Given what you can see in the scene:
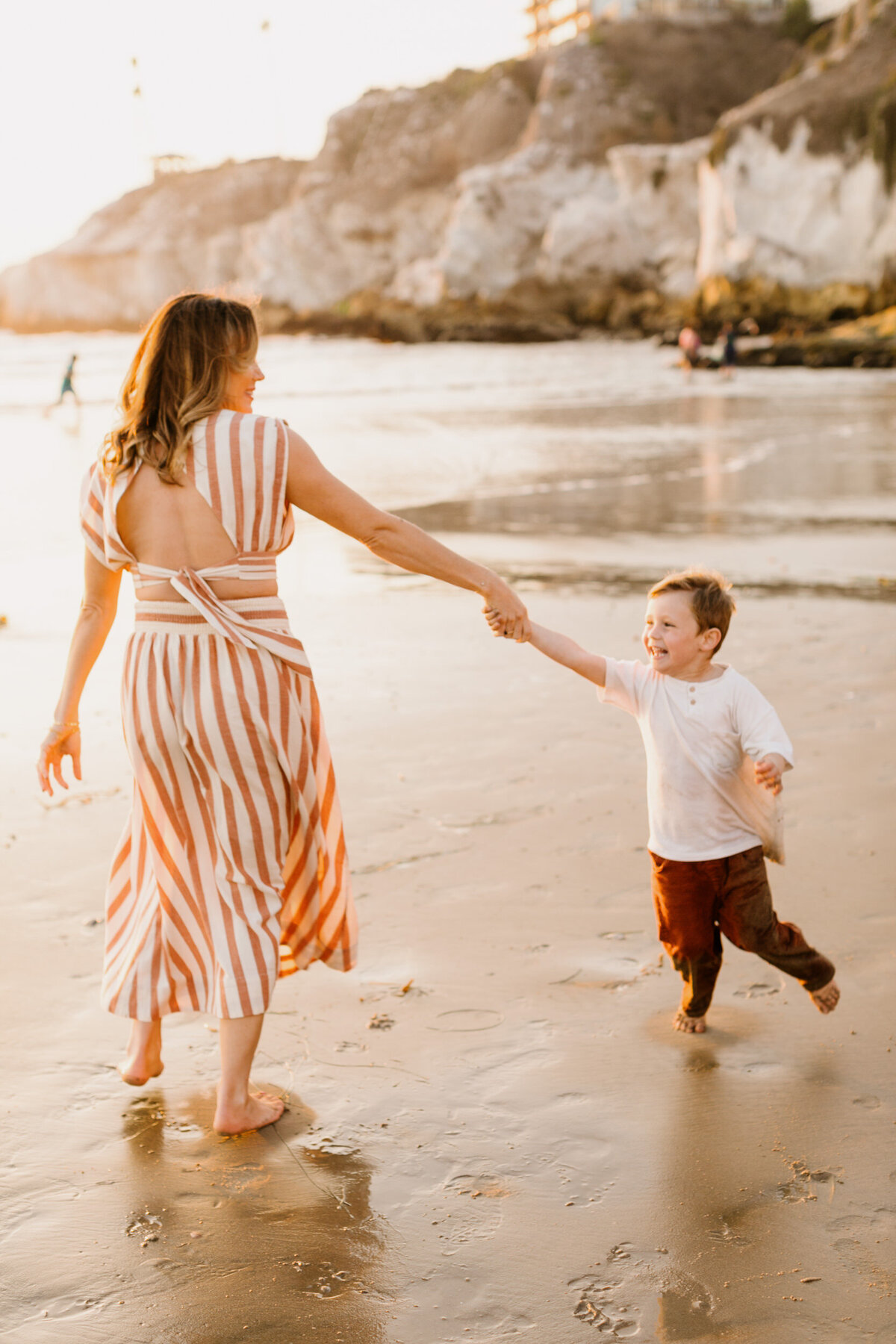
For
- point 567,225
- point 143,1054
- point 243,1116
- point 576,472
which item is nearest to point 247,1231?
point 243,1116

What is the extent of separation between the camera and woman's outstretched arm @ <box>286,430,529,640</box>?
2625 mm

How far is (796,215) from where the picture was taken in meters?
48.8

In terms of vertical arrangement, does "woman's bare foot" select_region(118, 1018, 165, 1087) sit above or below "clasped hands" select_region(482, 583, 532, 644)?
below

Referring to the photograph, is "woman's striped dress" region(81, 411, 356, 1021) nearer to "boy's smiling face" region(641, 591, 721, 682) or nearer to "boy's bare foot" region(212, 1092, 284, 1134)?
"boy's bare foot" region(212, 1092, 284, 1134)

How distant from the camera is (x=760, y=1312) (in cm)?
217

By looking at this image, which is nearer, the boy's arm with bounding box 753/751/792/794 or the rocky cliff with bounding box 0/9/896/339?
the boy's arm with bounding box 753/751/792/794

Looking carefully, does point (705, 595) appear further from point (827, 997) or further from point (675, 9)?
point (675, 9)

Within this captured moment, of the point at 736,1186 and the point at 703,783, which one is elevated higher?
the point at 703,783

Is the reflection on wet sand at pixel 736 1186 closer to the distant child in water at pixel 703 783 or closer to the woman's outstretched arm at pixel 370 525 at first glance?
the distant child in water at pixel 703 783

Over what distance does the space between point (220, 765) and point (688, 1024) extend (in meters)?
1.39

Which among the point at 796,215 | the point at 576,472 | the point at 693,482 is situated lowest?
the point at 693,482

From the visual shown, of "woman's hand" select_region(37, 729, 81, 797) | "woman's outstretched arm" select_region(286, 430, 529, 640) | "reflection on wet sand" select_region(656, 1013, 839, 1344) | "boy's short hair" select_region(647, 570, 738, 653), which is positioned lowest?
"reflection on wet sand" select_region(656, 1013, 839, 1344)

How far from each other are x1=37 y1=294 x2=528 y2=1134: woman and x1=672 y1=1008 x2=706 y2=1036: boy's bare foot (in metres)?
0.94

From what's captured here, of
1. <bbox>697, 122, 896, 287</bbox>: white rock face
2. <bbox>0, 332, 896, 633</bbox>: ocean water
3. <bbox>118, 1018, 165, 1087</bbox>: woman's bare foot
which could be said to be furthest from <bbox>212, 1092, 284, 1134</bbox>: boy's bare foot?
<bbox>697, 122, 896, 287</bbox>: white rock face
